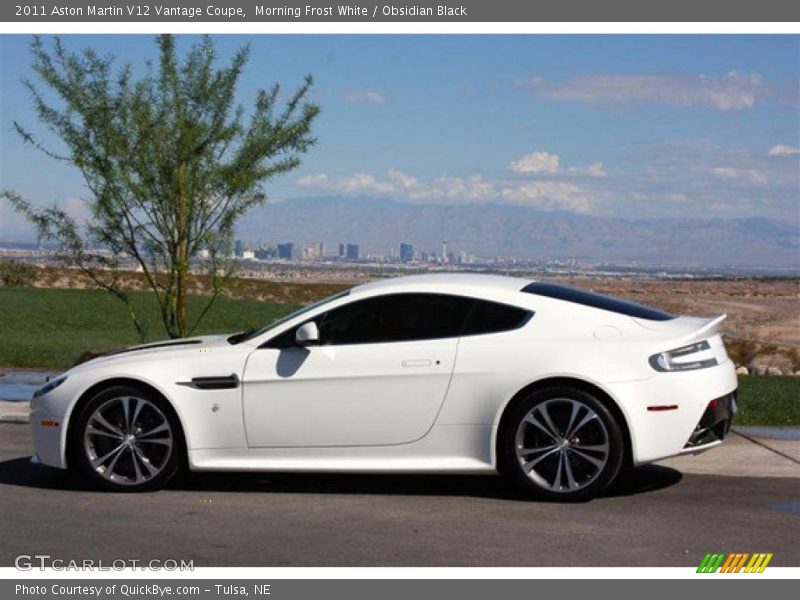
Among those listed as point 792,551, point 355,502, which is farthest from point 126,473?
point 792,551

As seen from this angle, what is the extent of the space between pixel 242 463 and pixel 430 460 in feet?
4.13

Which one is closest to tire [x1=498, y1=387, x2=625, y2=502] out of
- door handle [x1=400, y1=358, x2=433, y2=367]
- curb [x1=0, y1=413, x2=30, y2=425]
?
door handle [x1=400, y1=358, x2=433, y2=367]

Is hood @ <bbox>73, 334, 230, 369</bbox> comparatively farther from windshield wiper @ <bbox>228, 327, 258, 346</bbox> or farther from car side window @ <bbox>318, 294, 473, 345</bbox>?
car side window @ <bbox>318, 294, 473, 345</bbox>

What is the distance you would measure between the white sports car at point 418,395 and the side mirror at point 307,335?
0.01 meters

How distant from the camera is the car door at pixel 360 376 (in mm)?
8422

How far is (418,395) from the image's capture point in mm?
8398

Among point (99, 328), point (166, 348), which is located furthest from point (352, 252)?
point (166, 348)

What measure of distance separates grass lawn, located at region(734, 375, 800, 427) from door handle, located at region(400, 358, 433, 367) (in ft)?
15.5

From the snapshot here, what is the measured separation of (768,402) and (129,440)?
759 centimetres

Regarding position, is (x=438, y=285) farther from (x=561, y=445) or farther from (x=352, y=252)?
(x=352, y=252)

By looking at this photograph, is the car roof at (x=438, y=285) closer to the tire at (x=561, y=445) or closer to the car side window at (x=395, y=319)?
the car side window at (x=395, y=319)

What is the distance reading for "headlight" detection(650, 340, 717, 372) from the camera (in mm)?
8328

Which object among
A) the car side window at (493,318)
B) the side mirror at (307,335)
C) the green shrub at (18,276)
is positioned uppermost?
the car side window at (493,318)

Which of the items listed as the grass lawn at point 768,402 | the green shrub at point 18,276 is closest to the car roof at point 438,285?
the grass lawn at point 768,402
